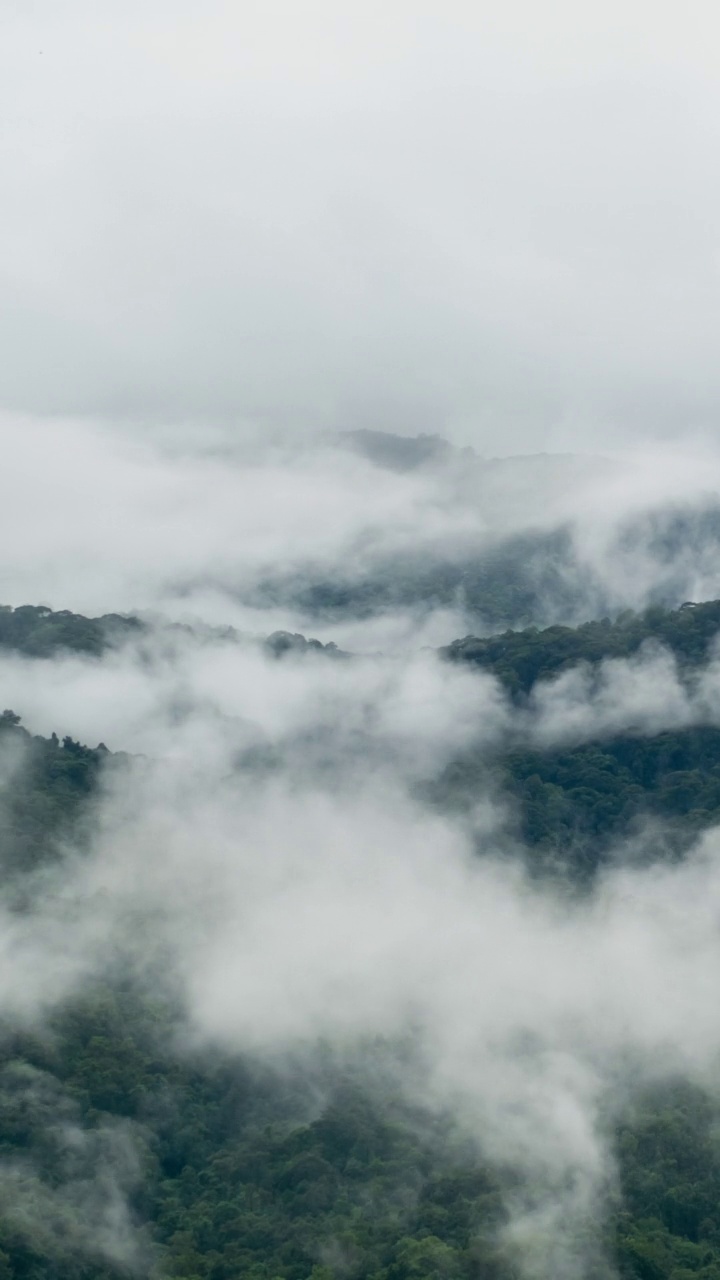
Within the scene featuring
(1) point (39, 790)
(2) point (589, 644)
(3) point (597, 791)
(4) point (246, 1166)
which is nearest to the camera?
(4) point (246, 1166)

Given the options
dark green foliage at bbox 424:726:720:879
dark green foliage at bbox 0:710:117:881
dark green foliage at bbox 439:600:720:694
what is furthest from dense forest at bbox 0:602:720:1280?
dark green foliage at bbox 439:600:720:694

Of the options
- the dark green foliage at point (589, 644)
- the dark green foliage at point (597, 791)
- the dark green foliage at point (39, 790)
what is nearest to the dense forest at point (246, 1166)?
the dark green foliage at point (39, 790)

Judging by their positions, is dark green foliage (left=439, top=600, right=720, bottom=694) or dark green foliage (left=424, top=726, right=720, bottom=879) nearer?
dark green foliage (left=424, top=726, right=720, bottom=879)

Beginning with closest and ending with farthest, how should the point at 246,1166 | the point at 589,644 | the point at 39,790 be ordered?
the point at 246,1166 < the point at 39,790 < the point at 589,644

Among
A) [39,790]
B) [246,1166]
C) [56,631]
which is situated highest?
[56,631]

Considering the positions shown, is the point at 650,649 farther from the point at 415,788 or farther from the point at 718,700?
the point at 415,788

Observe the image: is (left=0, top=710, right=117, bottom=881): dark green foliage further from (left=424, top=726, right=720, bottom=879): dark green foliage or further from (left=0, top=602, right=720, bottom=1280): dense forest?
(left=424, top=726, right=720, bottom=879): dark green foliage

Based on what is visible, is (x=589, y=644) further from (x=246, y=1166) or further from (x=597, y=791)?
(x=246, y=1166)

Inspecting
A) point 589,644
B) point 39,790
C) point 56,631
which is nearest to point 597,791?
point 589,644
